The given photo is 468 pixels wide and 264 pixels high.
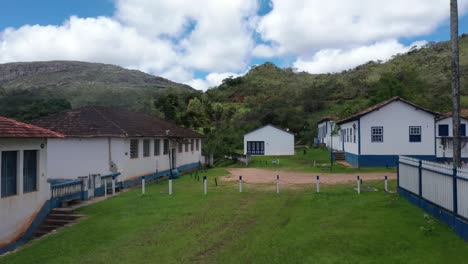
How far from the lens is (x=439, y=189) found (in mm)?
12211

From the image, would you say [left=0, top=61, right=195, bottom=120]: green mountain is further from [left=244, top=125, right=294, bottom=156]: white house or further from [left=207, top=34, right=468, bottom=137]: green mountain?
[left=244, top=125, right=294, bottom=156]: white house

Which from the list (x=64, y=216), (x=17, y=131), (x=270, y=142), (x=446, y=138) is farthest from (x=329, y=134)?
(x=17, y=131)

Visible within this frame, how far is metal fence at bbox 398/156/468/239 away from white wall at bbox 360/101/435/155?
1605 cm

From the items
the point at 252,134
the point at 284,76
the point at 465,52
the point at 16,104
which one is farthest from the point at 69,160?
the point at 284,76

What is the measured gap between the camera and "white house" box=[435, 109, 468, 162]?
31.2 m

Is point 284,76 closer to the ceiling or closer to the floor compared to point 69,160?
closer to the ceiling

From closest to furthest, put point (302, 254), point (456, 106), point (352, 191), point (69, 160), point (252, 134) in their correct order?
point (302, 254)
point (456, 106)
point (352, 191)
point (69, 160)
point (252, 134)

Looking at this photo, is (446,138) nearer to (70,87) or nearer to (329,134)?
(329,134)

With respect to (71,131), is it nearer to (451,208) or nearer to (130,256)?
(130,256)

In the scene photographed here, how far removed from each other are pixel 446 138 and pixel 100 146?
22902 millimetres

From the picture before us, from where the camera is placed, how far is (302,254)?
9.56 metres

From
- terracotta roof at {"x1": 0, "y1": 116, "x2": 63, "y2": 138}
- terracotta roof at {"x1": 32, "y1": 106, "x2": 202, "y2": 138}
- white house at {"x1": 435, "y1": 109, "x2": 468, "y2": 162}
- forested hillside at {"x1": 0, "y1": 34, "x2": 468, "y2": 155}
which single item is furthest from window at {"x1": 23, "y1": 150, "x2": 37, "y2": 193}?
white house at {"x1": 435, "y1": 109, "x2": 468, "y2": 162}

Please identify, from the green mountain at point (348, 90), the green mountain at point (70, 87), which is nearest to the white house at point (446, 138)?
the green mountain at point (348, 90)

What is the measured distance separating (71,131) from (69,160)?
1.57 m
